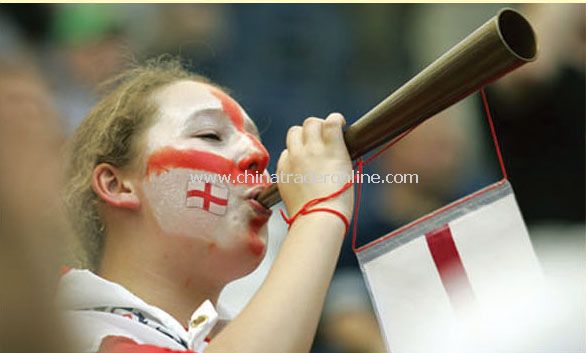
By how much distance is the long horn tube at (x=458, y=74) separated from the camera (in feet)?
3.19

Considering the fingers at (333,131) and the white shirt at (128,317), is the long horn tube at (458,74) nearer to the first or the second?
the fingers at (333,131)

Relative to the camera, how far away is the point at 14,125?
51 cm

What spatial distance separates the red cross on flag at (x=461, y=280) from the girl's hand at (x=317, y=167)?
0.12 meters

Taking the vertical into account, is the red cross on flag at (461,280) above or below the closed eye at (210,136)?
below

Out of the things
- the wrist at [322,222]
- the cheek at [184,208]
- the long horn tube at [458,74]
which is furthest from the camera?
the cheek at [184,208]

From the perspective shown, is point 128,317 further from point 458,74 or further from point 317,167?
point 458,74

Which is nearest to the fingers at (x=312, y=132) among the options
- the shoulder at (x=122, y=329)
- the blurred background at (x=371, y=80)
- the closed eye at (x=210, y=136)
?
the closed eye at (x=210, y=136)

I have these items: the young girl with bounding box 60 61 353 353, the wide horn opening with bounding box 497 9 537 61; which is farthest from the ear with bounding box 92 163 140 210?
the wide horn opening with bounding box 497 9 537 61

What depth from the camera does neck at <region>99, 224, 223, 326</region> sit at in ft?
4.13

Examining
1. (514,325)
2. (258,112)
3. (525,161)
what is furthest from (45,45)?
(514,325)

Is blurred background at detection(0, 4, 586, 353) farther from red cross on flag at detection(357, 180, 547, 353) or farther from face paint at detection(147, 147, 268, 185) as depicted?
red cross on flag at detection(357, 180, 547, 353)

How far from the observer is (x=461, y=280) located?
115cm

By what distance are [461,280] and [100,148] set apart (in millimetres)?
599

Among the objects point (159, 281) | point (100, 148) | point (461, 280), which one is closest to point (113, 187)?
point (100, 148)
